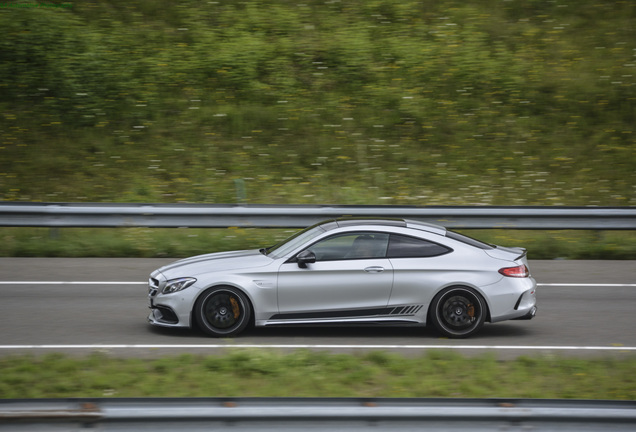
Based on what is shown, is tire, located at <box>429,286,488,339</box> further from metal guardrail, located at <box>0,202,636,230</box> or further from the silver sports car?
metal guardrail, located at <box>0,202,636,230</box>

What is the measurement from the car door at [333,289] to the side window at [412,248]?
0.81ft

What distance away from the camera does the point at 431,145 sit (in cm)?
1708

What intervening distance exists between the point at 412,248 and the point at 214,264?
7.20 ft

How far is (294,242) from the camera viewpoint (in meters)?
8.10

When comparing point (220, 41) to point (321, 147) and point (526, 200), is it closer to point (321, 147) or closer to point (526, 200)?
point (321, 147)

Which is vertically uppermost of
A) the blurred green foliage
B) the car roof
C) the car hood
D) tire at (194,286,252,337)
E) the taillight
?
the blurred green foliage

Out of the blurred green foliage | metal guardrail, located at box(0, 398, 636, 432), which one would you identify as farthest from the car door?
the blurred green foliage

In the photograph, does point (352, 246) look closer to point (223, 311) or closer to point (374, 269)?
point (374, 269)

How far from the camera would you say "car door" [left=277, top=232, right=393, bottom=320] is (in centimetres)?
762

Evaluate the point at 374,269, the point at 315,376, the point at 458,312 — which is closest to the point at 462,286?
the point at 458,312

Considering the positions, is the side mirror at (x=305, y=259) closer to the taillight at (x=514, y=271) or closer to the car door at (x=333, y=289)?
the car door at (x=333, y=289)

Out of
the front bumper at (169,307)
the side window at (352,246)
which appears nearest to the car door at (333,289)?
the side window at (352,246)

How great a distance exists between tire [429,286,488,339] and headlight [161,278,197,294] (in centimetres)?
261

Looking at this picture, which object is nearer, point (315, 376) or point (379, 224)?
point (315, 376)
